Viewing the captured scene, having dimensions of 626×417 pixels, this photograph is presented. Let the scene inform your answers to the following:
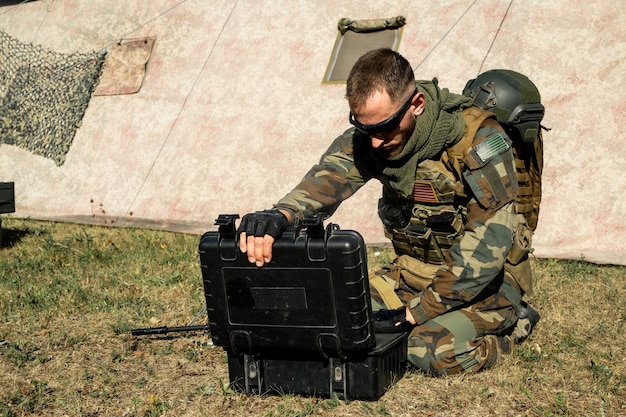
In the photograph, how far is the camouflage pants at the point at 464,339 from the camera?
511cm

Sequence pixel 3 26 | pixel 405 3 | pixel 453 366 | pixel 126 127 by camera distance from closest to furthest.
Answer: pixel 453 366, pixel 405 3, pixel 126 127, pixel 3 26

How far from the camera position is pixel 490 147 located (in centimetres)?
486

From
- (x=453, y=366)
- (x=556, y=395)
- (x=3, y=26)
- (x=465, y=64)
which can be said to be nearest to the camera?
(x=556, y=395)

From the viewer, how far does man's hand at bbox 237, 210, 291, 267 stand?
425 centimetres

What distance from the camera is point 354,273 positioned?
4.17m

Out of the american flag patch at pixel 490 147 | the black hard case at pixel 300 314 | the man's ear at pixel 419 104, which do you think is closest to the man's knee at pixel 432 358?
the black hard case at pixel 300 314

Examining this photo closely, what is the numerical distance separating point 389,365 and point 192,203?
6.02 m

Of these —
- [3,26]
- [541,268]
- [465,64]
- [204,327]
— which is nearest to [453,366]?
[204,327]

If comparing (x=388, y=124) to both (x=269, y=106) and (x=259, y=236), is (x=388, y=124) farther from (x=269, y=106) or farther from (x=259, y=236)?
(x=269, y=106)

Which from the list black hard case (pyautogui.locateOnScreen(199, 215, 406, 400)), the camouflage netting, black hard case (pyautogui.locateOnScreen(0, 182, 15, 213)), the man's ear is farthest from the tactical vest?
the camouflage netting

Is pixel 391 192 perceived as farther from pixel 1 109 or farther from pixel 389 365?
pixel 1 109

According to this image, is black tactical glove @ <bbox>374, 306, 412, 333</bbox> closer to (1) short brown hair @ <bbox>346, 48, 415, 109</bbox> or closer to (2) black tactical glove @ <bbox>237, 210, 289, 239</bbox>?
(2) black tactical glove @ <bbox>237, 210, 289, 239</bbox>

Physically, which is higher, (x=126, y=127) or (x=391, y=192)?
(x=391, y=192)

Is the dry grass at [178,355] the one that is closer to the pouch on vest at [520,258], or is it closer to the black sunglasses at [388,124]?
the pouch on vest at [520,258]
